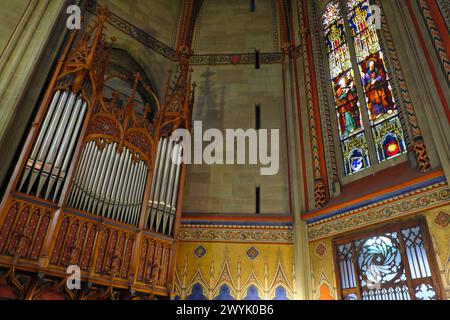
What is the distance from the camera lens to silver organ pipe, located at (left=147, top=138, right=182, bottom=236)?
7.34 m

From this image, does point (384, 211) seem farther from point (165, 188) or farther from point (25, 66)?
point (25, 66)

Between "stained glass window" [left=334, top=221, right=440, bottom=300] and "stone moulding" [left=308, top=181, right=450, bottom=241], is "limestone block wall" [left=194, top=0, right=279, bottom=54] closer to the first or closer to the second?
"stone moulding" [left=308, top=181, right=450, bottom=241]

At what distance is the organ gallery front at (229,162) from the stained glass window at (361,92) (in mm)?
38

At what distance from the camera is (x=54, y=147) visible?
6.47 meters

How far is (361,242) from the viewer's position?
6.92 m

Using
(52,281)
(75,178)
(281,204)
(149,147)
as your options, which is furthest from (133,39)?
(52,281)

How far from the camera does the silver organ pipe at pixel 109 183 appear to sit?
6.53 m

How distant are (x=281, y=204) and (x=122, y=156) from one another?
13.0 ft

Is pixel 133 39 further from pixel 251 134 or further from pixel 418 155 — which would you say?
pixel 418 155

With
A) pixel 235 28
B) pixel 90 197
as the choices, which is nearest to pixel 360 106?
pixel 235 28

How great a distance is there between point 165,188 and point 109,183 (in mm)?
1299

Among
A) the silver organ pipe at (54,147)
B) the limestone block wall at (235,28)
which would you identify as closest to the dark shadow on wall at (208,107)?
the limestone block wall at (235,28)

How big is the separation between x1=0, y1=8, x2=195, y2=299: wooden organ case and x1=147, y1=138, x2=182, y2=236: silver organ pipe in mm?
22
